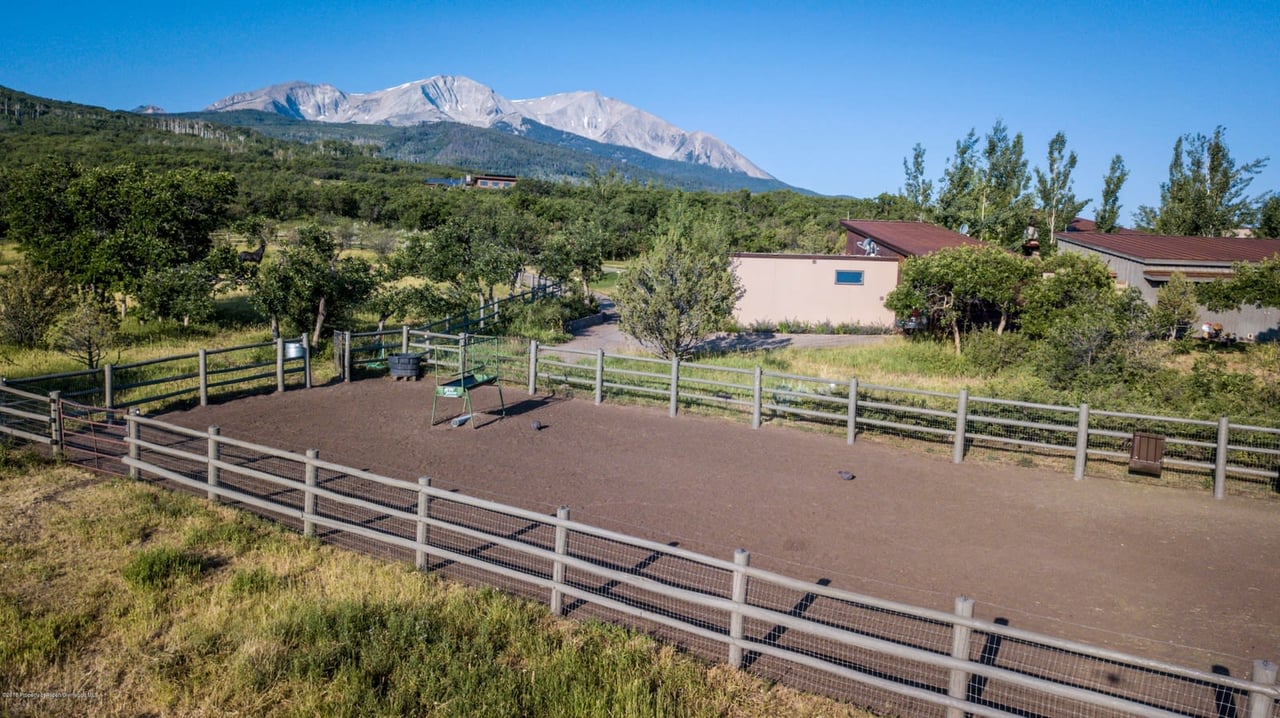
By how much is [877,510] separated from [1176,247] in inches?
1055

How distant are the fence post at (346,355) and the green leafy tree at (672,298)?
7893 mm

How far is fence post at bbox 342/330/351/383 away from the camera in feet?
55.8

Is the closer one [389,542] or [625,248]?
[389,542]

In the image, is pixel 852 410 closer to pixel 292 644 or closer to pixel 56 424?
pixel 292 644

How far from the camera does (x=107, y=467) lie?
1060cm

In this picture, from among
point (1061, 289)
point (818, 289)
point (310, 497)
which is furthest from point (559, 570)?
point (818, 289)

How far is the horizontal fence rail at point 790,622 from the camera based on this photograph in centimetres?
520

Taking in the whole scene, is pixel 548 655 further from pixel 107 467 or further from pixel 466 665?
pixel 107 467

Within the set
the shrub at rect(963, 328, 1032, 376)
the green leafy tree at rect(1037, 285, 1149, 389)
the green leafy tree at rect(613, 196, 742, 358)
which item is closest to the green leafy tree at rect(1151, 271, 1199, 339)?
the shrub at rect(963, 328, 1032, 376)

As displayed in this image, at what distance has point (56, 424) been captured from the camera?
11055 millimetres

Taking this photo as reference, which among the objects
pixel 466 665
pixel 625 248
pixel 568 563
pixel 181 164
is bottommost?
pixel 466 665

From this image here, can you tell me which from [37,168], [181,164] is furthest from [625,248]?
[181,164]

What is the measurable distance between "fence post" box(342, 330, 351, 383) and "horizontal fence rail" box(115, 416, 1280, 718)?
7.85 metres

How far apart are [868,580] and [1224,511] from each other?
593cm
